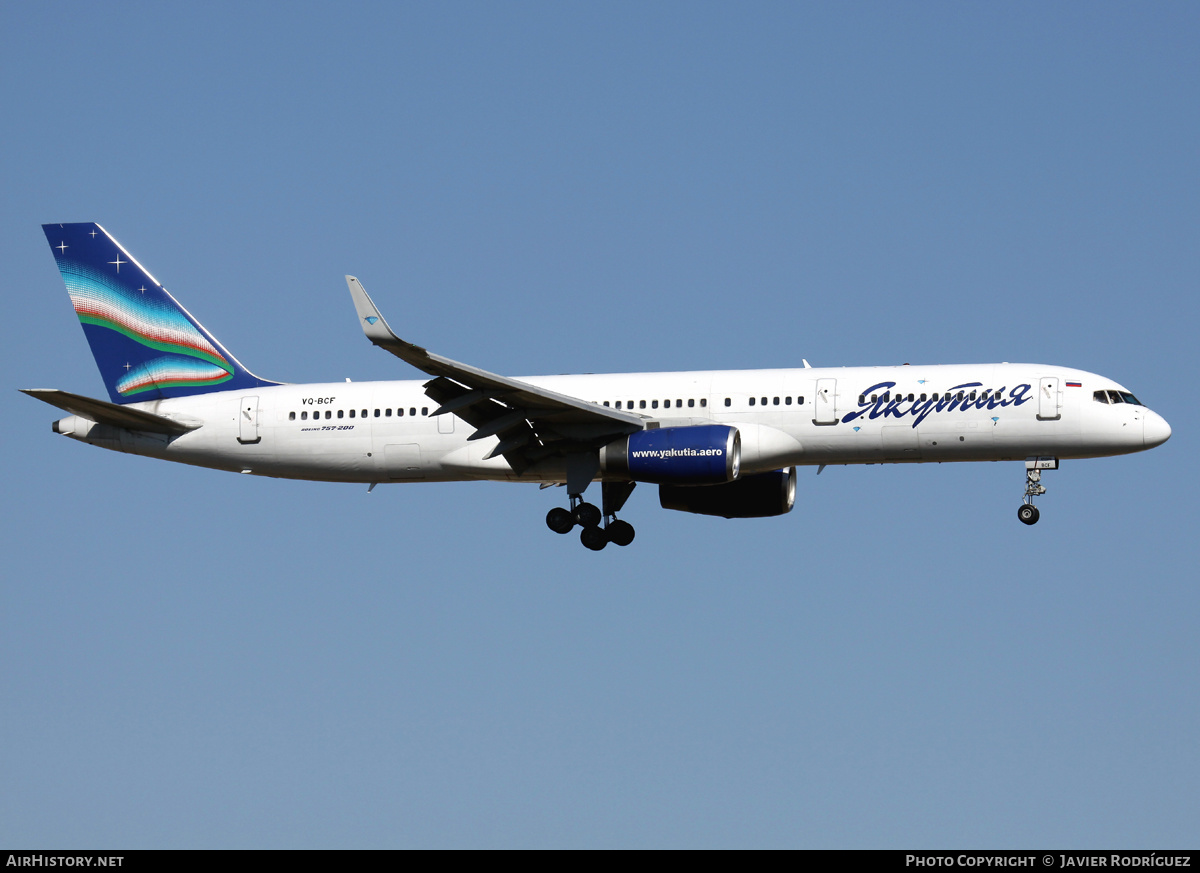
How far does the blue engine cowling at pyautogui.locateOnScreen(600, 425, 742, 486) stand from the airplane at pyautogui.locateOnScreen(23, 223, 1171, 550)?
0.13ft

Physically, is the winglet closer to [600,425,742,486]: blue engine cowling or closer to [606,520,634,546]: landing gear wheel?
[600,425,742,486]: blue engine cowling

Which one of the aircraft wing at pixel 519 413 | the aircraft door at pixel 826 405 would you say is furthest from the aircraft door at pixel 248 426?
the aircraft door at pixel 826 405

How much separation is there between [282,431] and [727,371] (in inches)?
480

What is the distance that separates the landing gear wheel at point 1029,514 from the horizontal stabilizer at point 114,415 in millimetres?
21993

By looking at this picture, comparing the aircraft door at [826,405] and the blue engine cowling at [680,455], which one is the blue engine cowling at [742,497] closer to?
the blue engine cowling at [680,455]

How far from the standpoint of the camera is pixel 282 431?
141ft

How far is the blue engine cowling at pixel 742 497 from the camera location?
44.3m

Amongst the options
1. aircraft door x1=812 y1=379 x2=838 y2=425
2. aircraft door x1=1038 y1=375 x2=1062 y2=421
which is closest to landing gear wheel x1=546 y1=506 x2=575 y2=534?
aircraft door x1=812 y1=379 x2=838 y2=425

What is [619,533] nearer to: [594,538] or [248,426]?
[594,538]

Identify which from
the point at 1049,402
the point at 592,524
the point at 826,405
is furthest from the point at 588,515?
the point at 1049,402

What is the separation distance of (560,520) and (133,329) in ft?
→ 45.5

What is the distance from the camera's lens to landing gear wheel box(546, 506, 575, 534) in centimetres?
4228
